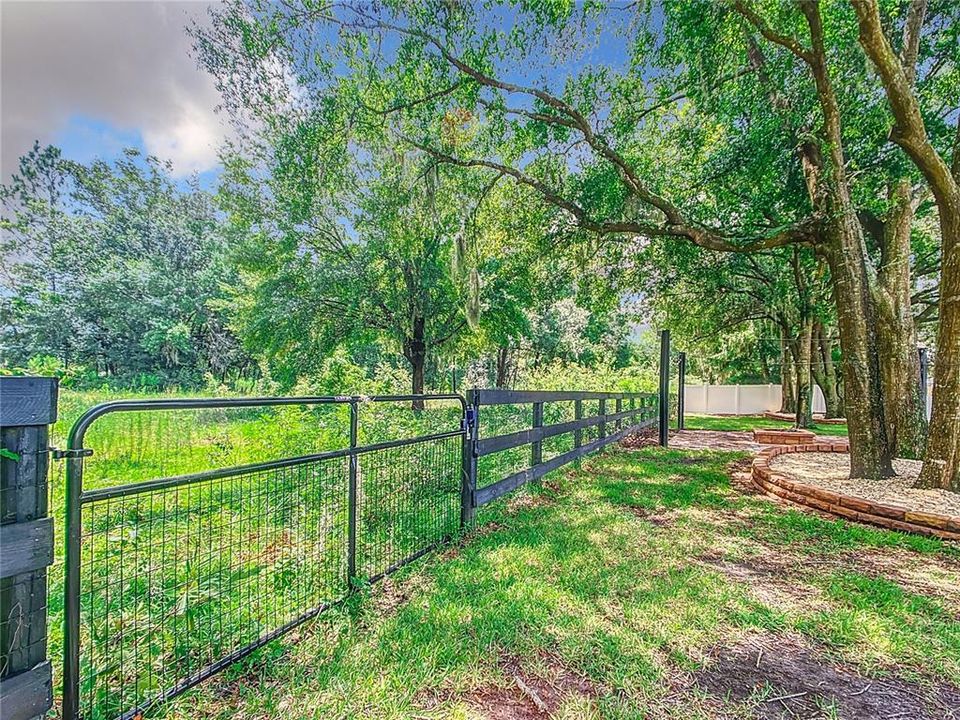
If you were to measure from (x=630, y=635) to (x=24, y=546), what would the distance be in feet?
7.53

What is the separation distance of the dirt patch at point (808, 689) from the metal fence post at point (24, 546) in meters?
2.24

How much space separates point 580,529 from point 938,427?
137 inches

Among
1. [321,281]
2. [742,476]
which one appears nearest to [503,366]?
[321,281]

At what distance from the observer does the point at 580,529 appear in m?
3.67

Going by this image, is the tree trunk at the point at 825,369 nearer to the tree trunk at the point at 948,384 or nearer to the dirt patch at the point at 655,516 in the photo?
the tree trunk at the point at 948,384

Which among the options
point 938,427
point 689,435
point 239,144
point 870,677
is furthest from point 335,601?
point 239,144

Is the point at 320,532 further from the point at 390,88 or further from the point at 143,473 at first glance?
the point at 390,88

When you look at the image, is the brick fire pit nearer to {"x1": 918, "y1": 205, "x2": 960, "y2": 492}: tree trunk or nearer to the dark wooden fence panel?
the dark wooden fence panel

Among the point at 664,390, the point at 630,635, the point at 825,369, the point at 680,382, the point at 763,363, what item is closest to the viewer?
the point at 630,635

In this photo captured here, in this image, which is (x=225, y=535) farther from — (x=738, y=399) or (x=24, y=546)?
(x=738, y=399)

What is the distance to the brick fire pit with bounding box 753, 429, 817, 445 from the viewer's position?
27.1 ft

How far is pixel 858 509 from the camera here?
3979mm

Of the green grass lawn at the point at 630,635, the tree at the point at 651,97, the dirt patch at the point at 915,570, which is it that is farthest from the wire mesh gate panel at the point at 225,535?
the tree at the point at 651,97

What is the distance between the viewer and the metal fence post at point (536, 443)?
4719 millimetres
